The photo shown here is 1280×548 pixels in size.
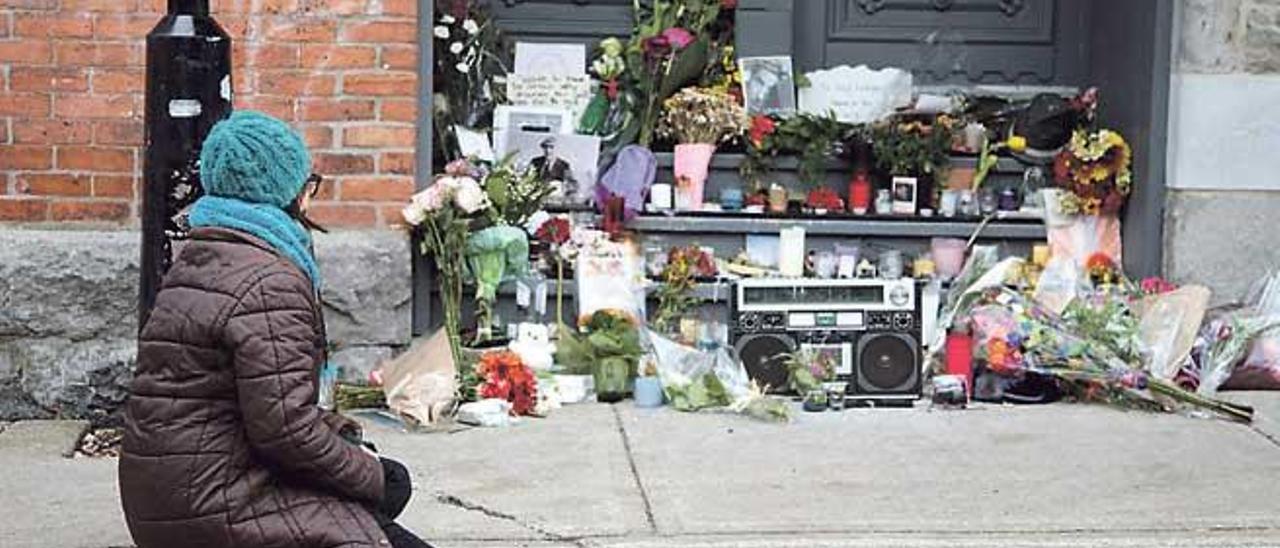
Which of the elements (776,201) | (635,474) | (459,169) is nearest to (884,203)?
(776,201)

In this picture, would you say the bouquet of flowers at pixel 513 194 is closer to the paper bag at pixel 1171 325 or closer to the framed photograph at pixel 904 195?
the framed photograph at pixel 904 195

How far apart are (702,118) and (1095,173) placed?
1800mm

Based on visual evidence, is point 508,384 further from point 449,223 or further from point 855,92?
point 855,92

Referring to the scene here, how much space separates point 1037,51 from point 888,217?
1429 mm

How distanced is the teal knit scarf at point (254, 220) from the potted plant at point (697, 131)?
178 inches

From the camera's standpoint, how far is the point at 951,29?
30.6ft

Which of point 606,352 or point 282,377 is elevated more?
point 282,377

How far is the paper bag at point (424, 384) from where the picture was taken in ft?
23.3

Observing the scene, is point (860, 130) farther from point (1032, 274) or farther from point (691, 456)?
point (691, 456)

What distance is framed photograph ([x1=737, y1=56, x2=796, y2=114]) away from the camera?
8867mm

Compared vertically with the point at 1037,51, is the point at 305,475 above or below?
below

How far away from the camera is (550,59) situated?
9047mm

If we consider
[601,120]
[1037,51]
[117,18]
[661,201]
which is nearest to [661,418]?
[661,201]

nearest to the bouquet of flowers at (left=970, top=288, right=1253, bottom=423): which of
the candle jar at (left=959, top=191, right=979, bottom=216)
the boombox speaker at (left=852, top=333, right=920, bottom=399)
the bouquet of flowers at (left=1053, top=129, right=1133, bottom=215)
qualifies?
the boombox speaker at (left=852, top=333, right=920, bottom=399)
